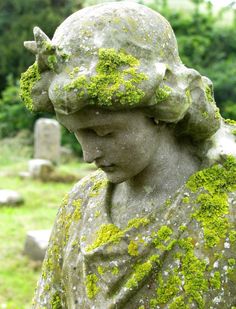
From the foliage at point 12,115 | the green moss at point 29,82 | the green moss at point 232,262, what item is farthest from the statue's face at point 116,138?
the foliage at point 12,115

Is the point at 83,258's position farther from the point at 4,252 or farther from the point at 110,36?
the point at 4,252

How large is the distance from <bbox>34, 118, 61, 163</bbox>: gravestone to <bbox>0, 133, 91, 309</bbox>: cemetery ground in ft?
2.08

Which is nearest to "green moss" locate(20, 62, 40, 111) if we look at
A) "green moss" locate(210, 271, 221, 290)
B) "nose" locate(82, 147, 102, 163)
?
"nose" locate(82, 147, 102, 163)

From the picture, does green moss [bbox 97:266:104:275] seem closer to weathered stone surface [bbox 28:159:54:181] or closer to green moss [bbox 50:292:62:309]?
green moss [bbox 50:292:62:309]

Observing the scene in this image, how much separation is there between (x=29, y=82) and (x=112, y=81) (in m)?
0.33

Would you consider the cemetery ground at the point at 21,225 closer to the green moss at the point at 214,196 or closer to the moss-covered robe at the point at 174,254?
the moss-covered robe at the point at 174,254

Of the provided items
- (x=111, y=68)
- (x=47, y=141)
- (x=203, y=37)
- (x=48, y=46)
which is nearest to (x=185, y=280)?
(x=111, y=68)

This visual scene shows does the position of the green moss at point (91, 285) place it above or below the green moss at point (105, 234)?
below

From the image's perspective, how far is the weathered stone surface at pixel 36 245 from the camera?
305 inches

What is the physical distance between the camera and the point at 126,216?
7.38 feet

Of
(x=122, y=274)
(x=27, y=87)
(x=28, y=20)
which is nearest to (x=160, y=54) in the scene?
(x=27, y=87)

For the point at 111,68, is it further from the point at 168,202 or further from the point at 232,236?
the point at 232,236

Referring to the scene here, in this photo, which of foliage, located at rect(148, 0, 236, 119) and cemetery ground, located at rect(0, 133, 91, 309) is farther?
foliage, located at rect(148, 0, 236, 119)

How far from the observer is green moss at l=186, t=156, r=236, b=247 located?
6.81 feet
